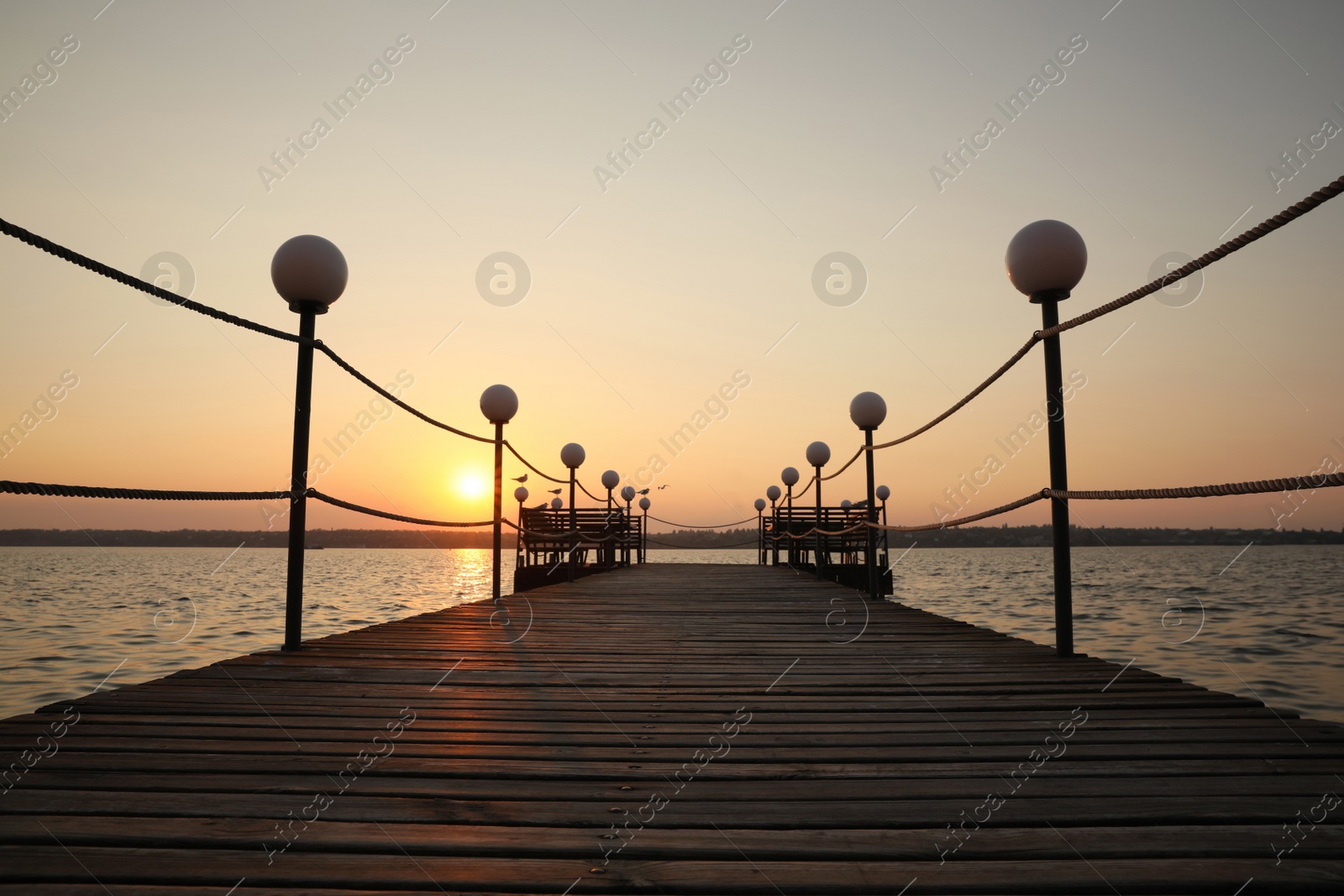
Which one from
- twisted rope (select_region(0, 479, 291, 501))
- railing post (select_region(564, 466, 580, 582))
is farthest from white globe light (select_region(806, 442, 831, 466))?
twisted rope (select_region(0, 479, 291, 501))

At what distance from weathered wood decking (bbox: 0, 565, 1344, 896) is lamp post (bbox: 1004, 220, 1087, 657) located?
1.17 ft

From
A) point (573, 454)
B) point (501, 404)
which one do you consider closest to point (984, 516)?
point (501, 404)

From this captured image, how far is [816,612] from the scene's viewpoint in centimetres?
514

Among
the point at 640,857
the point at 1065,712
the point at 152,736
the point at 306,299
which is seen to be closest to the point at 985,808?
the point at 640,857

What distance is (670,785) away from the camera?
5.03 ft

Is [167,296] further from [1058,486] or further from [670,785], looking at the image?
[1058,486]

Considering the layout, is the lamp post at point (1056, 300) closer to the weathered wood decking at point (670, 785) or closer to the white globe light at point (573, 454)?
the weathered wood decking at point (670, 785)

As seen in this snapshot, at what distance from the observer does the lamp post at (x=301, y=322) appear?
3211 mm

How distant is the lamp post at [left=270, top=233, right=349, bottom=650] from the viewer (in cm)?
321

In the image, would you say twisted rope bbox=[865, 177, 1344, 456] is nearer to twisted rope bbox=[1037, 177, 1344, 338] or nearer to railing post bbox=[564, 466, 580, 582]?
twisted rope bbox=[1037, 177, 1344, 338]

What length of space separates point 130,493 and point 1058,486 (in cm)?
365

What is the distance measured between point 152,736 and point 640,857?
1.48 meters

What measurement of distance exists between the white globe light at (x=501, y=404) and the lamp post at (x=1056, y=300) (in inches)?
170

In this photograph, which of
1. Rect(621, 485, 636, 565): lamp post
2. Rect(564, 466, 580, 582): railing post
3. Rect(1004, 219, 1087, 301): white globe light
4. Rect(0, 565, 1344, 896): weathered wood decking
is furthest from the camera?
Rect(621, 485, 636, 565): lamp post
